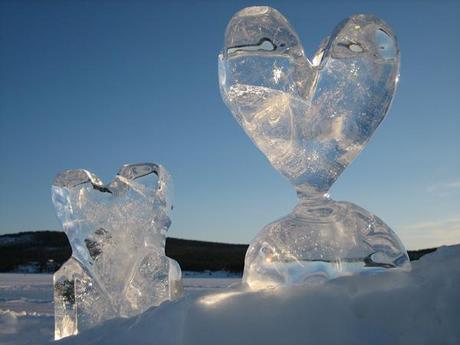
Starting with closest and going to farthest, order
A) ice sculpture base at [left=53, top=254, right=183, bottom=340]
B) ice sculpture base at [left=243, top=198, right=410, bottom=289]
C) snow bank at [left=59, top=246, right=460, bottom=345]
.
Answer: snow bank at [left=59, top=246, right=460, bottom=345] < ice sculpture base at [left=243, top=198, right=410, bottom=289] < ice sculpture base at [left=53, top=254, right=183, bottom=340]

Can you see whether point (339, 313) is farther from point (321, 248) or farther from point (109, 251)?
point (109, 251)

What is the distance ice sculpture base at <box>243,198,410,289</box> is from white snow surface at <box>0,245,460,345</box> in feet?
0.74

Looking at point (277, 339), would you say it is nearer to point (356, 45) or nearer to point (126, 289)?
point (356, 45)

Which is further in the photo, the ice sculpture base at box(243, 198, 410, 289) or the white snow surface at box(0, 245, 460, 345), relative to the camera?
the ice sculpture base at box(243, 198, 410, 289)

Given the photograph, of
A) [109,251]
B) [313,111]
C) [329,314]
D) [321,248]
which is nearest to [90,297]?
[109,251]

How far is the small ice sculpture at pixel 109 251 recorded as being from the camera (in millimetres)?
3428

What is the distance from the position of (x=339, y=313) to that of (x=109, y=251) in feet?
7.17

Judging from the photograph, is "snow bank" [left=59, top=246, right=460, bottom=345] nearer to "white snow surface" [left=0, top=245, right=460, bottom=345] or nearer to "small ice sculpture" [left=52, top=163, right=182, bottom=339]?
"white snow surface" [left=0, top=245, right=460, bottom=345]

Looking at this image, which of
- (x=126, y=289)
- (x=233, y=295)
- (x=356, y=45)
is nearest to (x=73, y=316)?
(x=126, y=289)

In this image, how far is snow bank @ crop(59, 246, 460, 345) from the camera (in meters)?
1.60

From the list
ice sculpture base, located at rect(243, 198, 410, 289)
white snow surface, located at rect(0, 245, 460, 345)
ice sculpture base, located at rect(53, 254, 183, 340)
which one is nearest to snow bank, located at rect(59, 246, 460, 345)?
white snow surface, located at rect(0, 245, 460, 345)

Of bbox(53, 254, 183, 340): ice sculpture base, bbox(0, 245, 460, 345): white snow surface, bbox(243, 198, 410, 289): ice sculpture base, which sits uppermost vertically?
bbox(243, 198, 410, 289): ice sculpture base

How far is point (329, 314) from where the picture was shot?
1679 millimetres

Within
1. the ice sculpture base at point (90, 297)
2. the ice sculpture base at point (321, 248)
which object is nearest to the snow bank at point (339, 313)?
the ice sculpture base at point (321, 248)
